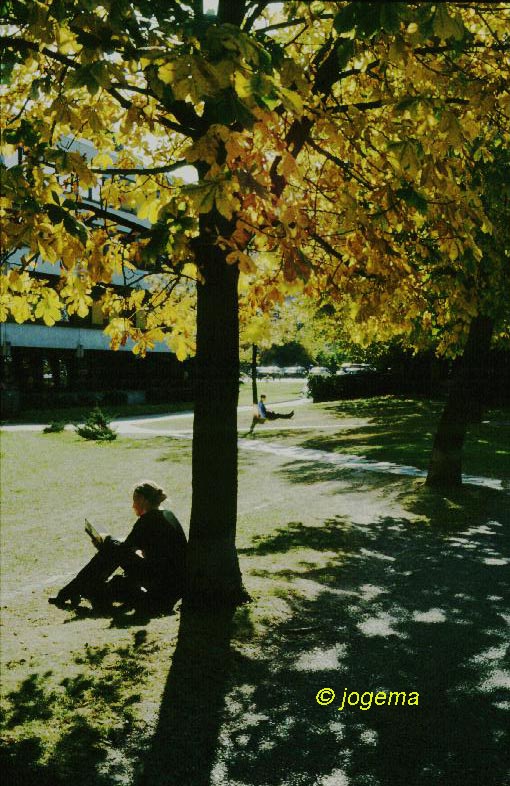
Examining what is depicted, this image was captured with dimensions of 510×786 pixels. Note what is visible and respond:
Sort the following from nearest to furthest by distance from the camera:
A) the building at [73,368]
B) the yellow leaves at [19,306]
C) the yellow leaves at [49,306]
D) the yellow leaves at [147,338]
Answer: the yellow leaves at [49,306] < the yellow leaves at [19,306] < the yellow leaves at [147,338] < the building at [73,368]

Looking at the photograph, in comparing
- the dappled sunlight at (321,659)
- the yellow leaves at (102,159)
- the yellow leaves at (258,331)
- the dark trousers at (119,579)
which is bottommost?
the dappled sunlight at (321,659)

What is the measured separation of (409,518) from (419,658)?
5.17 meters

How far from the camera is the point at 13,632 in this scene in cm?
620

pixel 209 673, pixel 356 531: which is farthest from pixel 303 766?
pixel 356 531

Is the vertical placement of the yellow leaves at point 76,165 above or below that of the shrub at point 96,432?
above

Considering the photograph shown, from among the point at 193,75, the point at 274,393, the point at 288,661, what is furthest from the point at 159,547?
the point at 274,393

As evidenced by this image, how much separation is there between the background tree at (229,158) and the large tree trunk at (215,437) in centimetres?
2

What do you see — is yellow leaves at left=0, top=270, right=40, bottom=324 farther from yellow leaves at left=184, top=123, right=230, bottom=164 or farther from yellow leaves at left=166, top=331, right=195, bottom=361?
yellow leaves at left=184, top=123, right=230, bottom=164

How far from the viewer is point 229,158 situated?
4227mm

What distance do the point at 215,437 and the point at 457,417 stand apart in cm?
746

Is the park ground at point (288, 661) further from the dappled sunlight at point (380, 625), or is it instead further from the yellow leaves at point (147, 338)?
the yellow leaves at point (147, 338)

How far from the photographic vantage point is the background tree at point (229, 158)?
3.77 meters

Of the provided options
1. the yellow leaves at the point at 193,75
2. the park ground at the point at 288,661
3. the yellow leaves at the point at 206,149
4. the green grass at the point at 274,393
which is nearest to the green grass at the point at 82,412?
the green grass at the point at 274,393

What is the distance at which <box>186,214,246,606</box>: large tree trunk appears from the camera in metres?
6.17
